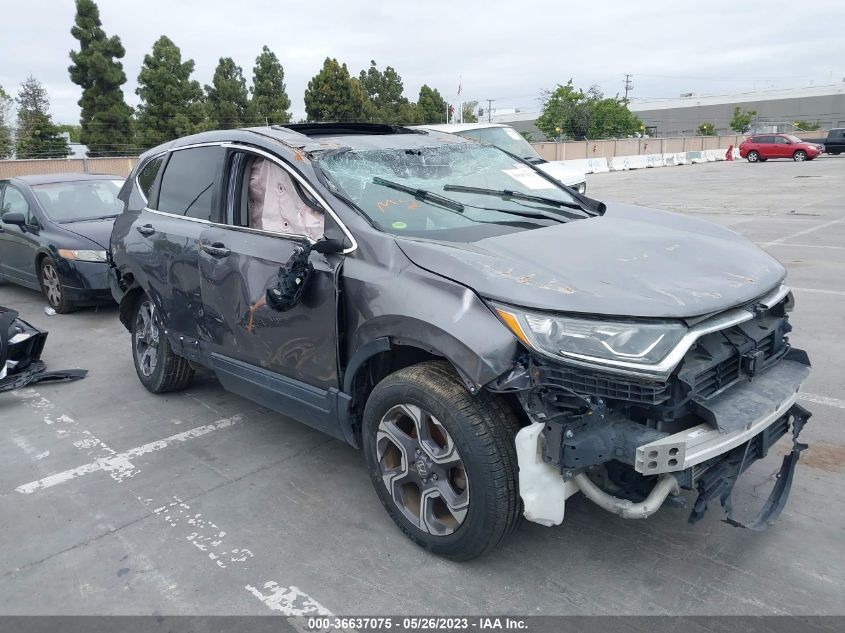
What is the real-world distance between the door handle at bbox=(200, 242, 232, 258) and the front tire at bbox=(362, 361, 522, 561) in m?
1.39

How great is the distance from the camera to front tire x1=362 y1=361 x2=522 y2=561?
2.71 metres

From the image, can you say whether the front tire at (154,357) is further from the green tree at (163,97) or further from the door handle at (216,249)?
the green tree at (163,97)

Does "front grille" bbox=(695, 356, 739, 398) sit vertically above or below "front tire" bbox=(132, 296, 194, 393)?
above

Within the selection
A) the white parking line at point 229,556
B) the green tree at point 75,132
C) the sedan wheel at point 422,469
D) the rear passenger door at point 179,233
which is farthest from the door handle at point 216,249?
the green tree at point 75,132

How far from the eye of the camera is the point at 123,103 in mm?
36906

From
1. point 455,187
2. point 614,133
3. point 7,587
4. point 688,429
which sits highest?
point 614,133

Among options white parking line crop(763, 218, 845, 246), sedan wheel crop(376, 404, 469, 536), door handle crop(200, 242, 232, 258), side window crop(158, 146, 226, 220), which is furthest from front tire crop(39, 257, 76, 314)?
white parking line crop(763, 218, 845, 246)

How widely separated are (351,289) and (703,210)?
14.3 m

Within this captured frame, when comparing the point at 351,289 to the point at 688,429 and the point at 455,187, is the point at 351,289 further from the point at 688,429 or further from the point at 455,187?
the point at 688,429

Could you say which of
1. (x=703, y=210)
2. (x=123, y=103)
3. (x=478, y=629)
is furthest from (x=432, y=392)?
(x=123, y=103)

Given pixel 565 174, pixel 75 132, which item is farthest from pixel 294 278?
pixel 75 132

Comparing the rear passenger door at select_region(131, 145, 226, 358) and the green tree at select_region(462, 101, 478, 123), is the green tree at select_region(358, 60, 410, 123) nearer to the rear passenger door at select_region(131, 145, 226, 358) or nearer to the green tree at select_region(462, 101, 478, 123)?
the green tree at select_region(462, 101, 478, 123)

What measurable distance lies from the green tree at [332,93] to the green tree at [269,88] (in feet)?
7.61

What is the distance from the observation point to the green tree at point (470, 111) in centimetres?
7968
